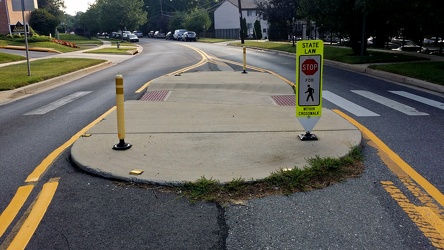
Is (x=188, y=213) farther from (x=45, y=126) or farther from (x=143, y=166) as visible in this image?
(x=45, y=126)

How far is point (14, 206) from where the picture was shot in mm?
4129

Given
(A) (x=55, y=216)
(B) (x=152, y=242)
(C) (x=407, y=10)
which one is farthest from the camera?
(C) (x=407, y=10)

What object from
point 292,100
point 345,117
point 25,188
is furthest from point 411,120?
point 25,188

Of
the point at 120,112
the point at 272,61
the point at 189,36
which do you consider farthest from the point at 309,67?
the point at 189,36

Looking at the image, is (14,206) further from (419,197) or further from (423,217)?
(419,197)

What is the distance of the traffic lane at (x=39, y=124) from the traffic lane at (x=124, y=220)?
2.48 feet

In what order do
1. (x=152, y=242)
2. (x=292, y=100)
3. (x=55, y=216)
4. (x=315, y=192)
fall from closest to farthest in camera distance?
(x=152, y=242)
(x=55, y=216)
(x=315, y=192)
(x=292, y=100)

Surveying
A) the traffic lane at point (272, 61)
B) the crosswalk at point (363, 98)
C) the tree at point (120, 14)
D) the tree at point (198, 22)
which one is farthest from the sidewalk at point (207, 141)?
the tree at point (198, 22)

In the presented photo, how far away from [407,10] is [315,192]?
17.3 m

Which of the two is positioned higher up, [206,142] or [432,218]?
[206,142]

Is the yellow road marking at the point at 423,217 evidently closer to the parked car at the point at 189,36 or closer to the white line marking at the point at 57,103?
the white line marking at the point at 57,103

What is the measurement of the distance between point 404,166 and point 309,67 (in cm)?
186

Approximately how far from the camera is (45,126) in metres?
7.86

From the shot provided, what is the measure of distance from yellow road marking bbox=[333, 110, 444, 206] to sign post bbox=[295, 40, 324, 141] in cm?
98
